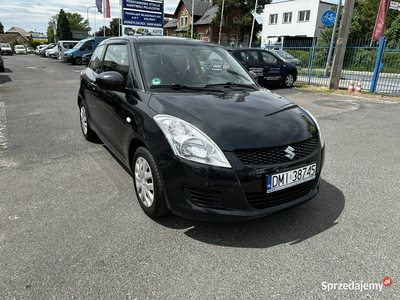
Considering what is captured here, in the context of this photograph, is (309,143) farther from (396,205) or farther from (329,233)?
(396,205)

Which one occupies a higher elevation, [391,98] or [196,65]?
[196,65]

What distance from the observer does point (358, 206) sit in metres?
3.19

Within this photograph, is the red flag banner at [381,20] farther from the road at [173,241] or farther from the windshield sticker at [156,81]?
the windshield sticker at [156,81]

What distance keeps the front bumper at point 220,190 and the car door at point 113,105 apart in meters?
1.08

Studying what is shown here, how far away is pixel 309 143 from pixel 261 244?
0.99m

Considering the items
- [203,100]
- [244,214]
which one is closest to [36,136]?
[203,100]

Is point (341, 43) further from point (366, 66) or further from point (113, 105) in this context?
point (113, 105)

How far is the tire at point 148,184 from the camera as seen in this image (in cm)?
260

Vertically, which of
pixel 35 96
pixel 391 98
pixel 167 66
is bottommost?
pixel 35 96

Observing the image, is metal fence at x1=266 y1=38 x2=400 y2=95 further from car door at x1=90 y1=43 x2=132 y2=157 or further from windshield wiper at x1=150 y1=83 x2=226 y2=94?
car door at x1=90 y1=43 x2=132 y2=157

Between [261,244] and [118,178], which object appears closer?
[261,244]

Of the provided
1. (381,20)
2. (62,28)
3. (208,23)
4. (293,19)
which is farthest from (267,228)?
(62,28)

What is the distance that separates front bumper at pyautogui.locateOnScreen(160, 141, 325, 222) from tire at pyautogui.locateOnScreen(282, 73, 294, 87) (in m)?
11.6

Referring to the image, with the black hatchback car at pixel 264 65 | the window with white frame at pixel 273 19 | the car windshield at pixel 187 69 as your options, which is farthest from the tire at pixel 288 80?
the window with white frame at pixel 273 19
